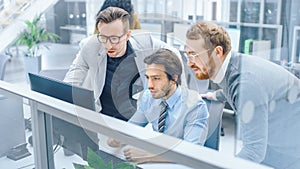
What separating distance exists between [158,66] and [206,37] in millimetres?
266

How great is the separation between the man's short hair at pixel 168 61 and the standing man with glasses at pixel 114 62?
0.20ft

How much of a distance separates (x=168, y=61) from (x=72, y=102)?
391 mm

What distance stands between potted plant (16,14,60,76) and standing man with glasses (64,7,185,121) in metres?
3.57

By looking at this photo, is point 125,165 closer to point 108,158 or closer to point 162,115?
point 108,158

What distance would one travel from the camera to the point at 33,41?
5.44 meters

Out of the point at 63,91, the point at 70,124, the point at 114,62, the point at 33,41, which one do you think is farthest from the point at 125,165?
the point at 33,41

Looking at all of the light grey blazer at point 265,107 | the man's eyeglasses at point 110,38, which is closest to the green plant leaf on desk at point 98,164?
the light grey blazer at point 265,107

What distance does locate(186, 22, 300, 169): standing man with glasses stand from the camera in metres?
1.33

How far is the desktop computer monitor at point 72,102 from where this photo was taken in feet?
3.80

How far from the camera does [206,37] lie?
57.2 inches

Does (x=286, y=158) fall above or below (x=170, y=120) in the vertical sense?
below

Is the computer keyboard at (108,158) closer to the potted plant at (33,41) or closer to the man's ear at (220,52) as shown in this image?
the man's ear at (220,52)

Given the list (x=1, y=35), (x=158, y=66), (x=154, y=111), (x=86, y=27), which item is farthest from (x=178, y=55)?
(x=86, y=27)

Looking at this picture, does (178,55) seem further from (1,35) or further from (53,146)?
(1,35)
